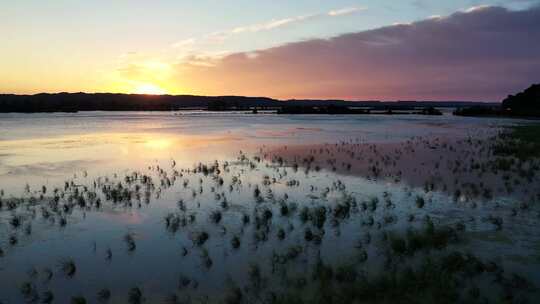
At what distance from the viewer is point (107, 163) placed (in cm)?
2655

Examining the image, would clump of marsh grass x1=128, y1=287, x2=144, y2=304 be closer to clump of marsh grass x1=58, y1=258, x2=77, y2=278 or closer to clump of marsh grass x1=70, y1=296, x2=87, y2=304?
clump of marsh grass x1=70, y1=296, x2=87, y2=304

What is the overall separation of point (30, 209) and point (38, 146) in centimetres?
2365

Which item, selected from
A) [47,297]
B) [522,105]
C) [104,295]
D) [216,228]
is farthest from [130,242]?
[522,105]

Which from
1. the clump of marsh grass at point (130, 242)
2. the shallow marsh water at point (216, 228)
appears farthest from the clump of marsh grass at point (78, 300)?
the clump of marsh grass at point (130, 242)

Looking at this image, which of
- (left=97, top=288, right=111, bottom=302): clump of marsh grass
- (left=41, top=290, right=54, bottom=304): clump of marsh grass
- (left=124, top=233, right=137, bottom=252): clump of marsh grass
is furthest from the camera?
(left=124, top=233, right=137, bottom=252): clump of marsh grass

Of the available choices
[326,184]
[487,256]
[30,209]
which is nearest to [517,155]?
[326,184]

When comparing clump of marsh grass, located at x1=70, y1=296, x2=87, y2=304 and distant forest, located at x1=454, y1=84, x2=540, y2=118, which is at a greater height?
distant forest, located at x1=454, y1=84, x2=540, y2=118

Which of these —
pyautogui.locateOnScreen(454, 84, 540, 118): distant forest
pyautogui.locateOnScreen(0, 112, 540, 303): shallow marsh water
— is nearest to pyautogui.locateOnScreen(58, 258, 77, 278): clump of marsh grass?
pyautogui.locateOnScreen(0, 112, 540, 303): shallow marsh water

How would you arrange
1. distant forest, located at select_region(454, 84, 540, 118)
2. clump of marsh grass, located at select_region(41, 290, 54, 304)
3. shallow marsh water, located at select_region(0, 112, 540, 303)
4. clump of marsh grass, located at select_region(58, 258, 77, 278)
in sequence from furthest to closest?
distant forest, located at select_region(454, 84, 540, 118)
clump of marsh grass, located at select_region(58, 258, 77, 278)
shallow marsh water, located at select_region(0, 112, 540, 303)
clump of marsh grass, located at select_region(41, 290, 54, 304)

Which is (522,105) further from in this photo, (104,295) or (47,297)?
(47,297)

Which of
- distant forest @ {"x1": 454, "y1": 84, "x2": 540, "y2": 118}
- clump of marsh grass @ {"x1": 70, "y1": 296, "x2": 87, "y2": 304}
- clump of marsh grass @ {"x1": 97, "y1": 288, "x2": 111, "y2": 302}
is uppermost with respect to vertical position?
distant forest @ {"x1": 454, "y1": 84, "x2": 540, "y2": 118}

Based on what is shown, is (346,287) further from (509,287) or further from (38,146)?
(38,146)

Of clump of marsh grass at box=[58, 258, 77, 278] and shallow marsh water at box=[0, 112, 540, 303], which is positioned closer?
shallow marsh water at box=[0, 112, 540, 303]

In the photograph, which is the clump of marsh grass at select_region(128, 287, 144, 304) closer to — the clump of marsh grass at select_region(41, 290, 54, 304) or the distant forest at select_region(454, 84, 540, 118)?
the clump of marsh grass at select_region(41, 290, 54, 304)
